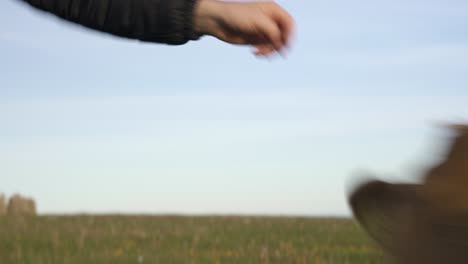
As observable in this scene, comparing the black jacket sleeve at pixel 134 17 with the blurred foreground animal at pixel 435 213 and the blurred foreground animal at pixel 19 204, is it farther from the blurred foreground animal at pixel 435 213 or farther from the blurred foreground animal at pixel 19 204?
the blurred foreground animal at pixel 19 204

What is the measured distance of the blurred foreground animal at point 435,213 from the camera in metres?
1.24

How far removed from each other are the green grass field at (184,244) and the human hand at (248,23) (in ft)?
11.2

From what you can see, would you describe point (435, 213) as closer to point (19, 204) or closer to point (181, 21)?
point (181, 21)

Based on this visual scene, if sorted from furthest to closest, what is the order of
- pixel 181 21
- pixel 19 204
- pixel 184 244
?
pixel 19 204 < pixel 184 244 < pixel 181 21

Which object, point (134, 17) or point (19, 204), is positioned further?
point (19, 204)

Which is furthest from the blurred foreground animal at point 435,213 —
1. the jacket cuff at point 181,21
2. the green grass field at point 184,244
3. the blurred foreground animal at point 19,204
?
the blurred foreground animal at point 19,204

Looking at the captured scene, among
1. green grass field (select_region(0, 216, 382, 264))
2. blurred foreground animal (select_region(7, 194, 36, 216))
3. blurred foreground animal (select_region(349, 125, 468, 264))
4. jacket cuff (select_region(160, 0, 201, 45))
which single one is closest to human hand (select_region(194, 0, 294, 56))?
jacket cuff (select_region(160, 0, 201, 45))

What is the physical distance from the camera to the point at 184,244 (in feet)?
29.6

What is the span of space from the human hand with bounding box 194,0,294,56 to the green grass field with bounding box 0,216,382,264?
343 centimetres

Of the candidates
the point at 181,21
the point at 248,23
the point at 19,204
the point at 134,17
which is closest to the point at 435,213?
the point at 248,23

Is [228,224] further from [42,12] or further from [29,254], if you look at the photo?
[42,12]

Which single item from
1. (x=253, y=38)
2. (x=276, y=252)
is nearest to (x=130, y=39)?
(x=253, y=38)

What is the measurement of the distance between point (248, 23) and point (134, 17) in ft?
2.29

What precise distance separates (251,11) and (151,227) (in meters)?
9.33
